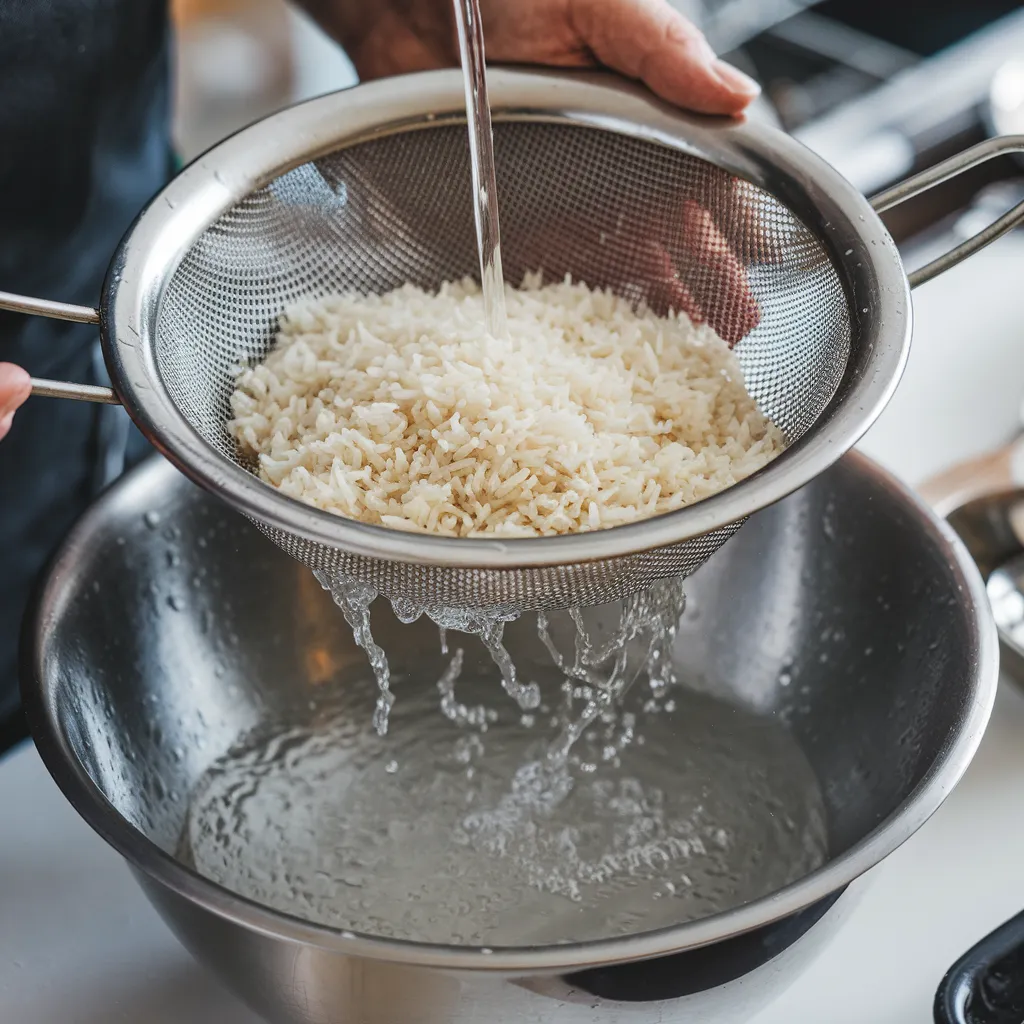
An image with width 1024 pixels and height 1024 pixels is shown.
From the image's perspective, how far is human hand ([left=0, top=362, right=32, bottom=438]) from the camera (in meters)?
0.70

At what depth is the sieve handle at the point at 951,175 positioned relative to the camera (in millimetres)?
813

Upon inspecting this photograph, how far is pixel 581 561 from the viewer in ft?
2.23

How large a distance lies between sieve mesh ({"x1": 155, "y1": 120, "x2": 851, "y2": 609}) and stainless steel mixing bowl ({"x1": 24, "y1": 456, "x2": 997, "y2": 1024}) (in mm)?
112

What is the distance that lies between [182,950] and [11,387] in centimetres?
39

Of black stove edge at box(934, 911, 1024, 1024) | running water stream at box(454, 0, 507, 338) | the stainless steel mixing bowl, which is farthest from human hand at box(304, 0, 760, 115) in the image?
black stove edge at box(934, 911, 1024, 1024)

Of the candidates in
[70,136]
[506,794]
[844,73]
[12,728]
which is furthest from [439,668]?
[844,73]

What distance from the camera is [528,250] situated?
1027mm

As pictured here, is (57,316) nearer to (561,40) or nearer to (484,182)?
(484,182)

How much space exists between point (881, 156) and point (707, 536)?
1.11 meters

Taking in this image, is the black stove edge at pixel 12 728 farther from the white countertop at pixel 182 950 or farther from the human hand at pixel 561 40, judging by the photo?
the human hand at pixel 561 40

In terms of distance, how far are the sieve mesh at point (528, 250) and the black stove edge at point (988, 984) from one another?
284 mm

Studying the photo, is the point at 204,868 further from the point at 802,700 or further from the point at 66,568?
the point at 802,700

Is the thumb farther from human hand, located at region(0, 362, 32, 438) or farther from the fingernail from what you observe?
human hand, located at region(0, 362, 32, 438)

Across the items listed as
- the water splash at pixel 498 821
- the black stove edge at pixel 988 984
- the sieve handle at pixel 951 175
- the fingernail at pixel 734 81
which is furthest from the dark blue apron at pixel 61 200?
the black stove edge at pixel 988 984
